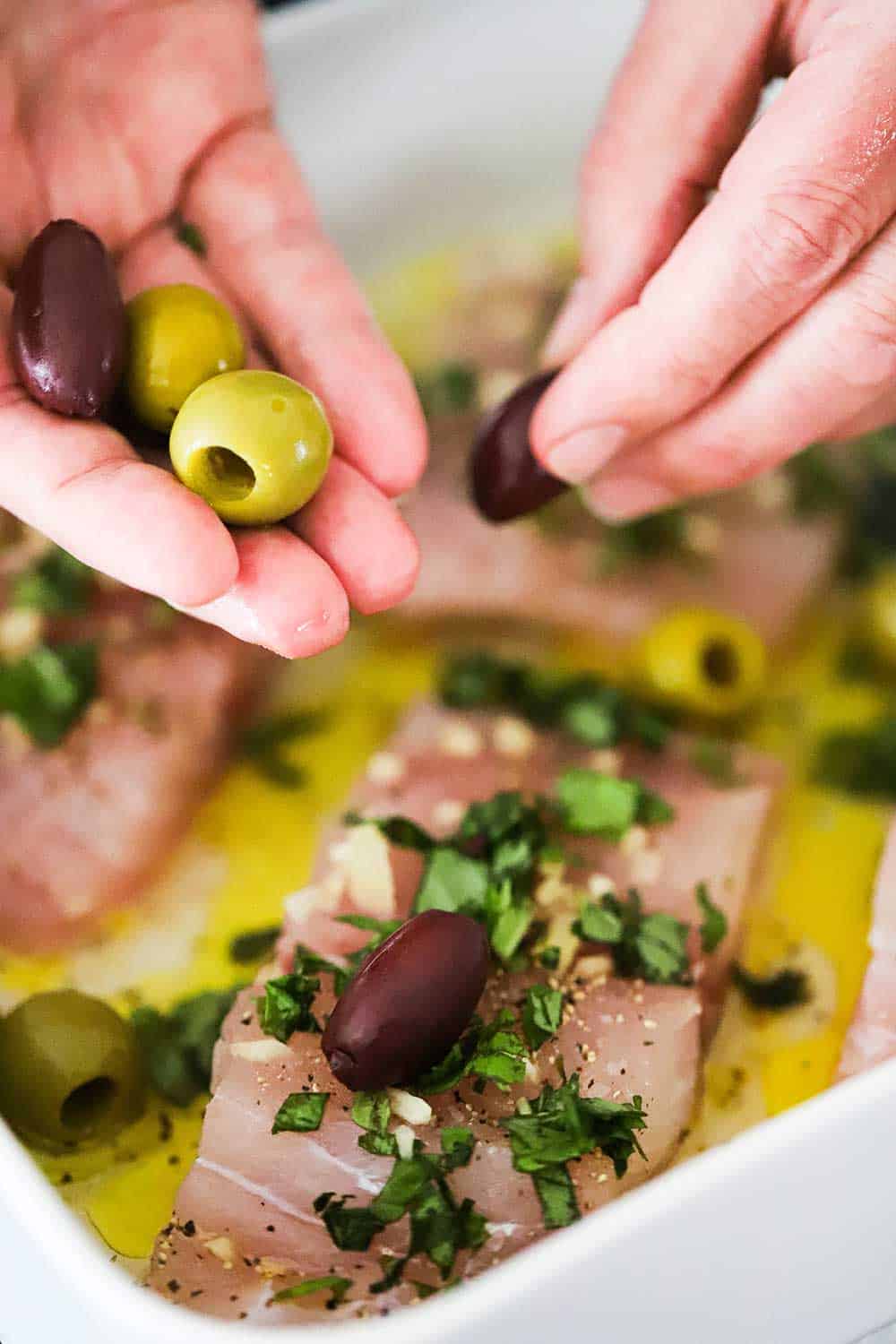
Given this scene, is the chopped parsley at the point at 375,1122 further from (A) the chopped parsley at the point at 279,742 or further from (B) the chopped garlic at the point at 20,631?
(B) the chopped garlic at the point at 20,631

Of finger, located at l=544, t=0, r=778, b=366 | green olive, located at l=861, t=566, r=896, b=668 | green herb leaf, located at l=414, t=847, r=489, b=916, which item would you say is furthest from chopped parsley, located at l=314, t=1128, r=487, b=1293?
green olive, located at l=861, t=566, r=896, b=668

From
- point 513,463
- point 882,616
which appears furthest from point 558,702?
point 882,616

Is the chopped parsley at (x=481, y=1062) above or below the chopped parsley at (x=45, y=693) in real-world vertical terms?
below

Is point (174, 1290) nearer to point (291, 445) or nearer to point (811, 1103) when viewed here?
point (811, 1103)

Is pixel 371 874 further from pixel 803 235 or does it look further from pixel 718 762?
pixel 803 235

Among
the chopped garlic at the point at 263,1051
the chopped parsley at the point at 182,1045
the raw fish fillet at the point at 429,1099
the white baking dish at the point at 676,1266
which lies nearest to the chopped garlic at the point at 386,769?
the raw fish fillet at the point at 429,1099

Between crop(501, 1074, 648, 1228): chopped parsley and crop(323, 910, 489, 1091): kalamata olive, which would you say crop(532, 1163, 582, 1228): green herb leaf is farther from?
crop(323, 910, 489, 1091): kalamata olive
